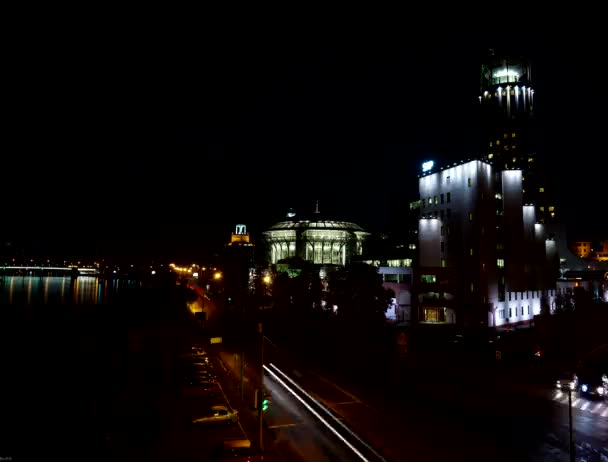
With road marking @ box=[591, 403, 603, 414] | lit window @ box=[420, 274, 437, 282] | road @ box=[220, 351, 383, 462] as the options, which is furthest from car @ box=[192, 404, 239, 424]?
lit window @ box=[420, 274, 437, 282]

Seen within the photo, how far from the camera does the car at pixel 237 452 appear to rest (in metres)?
15.1

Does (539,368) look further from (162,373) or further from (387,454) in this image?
(162,373)

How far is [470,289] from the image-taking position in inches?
2389

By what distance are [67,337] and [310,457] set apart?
154ft

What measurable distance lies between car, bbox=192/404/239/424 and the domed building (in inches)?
4220

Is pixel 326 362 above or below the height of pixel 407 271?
below

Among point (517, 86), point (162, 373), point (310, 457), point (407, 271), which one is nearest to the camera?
point (310, 457)

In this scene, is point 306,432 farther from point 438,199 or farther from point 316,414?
point 438,199

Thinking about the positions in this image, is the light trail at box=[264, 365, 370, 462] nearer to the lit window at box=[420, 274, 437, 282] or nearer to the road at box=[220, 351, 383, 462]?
the road at box=[220, 351, 383, 462]

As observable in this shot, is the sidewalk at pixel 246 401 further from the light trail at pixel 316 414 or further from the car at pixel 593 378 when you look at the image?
the car at pixel 593 378

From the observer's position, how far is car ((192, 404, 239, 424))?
59.9 feet

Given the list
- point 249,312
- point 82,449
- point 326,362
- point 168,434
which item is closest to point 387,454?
point 168,434

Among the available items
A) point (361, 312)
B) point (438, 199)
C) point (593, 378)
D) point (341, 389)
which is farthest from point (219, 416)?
point (438, 199)

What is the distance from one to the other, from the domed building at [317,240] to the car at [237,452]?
111 meters
